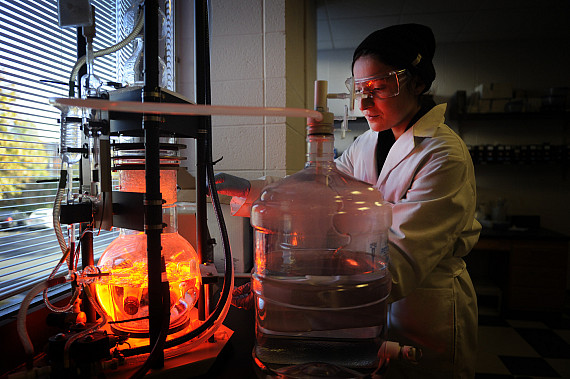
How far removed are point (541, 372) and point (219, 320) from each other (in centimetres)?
274

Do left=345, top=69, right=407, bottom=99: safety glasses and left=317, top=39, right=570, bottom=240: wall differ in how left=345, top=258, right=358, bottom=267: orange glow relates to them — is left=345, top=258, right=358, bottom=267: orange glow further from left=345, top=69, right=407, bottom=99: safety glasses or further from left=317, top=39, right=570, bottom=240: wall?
left=317, top=39, right=570, bottom=240: wall

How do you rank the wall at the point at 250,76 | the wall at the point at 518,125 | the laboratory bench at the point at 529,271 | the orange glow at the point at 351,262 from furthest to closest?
the wall at the point at 518,125 < the laboratory bench at the point at 529,271 < the wall at the point at 250,76 < the orange glow at the point at 351,262

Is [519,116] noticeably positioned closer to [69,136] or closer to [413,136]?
[413,136]

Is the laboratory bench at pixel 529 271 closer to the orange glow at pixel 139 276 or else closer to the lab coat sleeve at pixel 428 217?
the lab coat sleeve at pixel 428 217

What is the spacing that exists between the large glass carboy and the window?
0.70 m

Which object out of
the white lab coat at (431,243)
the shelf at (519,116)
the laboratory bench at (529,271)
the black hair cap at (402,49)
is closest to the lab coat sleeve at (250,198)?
the white lab coat at (431,243)

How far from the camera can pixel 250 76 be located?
1.92 meters

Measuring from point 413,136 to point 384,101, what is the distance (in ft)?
0.53

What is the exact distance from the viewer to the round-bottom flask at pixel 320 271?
0.77m

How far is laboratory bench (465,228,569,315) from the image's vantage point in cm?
328

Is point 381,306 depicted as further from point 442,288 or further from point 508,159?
point 508,159

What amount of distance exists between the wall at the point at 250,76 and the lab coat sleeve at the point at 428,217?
928 mm

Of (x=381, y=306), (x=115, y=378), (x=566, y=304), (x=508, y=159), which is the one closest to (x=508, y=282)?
(x=566, y=304)

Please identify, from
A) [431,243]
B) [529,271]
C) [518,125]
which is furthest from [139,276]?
[518,125]
